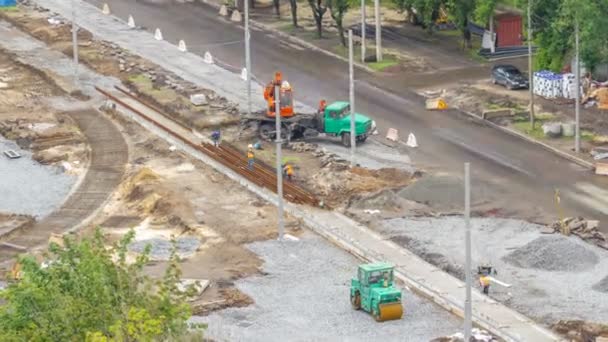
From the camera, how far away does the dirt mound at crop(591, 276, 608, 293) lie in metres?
54.5

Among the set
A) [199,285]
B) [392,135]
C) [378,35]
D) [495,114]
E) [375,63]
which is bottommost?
[375,63]

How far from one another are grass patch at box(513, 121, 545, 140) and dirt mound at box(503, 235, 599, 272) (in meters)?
18.0

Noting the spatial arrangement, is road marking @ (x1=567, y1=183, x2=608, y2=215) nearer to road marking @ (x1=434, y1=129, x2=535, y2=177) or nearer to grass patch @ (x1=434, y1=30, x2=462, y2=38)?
road marking @ (x1=434, y1=129, x2=535, y2=177)

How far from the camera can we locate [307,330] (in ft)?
170

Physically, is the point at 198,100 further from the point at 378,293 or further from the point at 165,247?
the point at 378,293

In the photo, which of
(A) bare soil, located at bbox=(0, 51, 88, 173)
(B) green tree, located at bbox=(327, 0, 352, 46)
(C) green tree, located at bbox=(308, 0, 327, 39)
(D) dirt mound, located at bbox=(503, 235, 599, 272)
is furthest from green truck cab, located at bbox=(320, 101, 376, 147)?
(C) green tree, located at bbox=(308, 0, 327, 39)

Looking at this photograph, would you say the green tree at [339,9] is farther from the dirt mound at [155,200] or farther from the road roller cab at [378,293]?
the road roller cab at [378,293]

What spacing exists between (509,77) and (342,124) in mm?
13949

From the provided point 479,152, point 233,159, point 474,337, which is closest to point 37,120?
point 233,159

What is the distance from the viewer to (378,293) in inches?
2055

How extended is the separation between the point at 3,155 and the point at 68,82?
1621cm

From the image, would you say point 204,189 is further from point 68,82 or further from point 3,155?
point 68,82

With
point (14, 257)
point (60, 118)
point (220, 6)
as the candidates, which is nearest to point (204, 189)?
point (14, 257)

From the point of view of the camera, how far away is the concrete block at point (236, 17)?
108m
